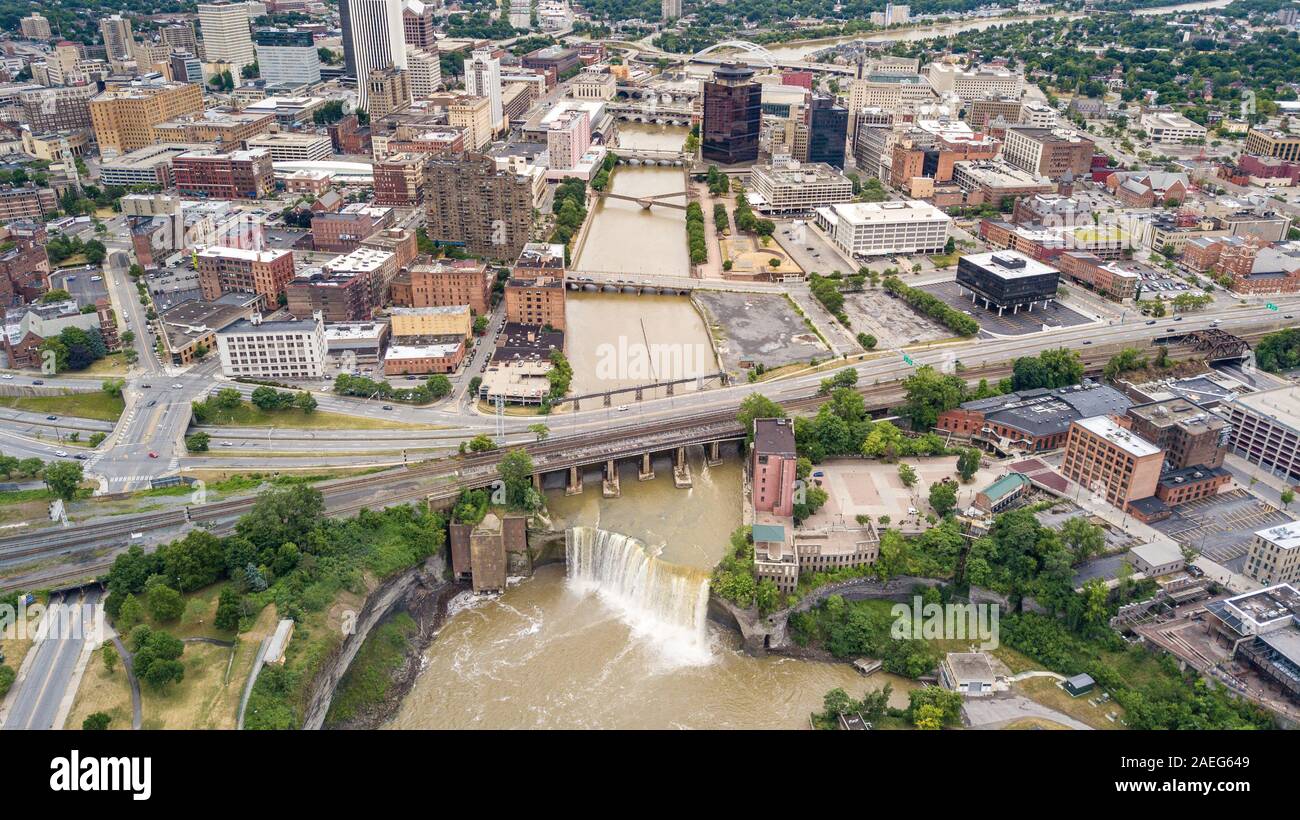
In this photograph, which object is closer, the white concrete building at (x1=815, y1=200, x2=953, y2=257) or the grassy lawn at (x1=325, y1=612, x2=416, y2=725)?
the grassy lawn at (x1=325, y1=612, x2=416, y2=725)

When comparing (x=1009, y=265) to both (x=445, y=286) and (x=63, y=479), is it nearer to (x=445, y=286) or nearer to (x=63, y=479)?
(x=445, y=286)

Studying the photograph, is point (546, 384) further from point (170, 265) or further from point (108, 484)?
point (170, 265)

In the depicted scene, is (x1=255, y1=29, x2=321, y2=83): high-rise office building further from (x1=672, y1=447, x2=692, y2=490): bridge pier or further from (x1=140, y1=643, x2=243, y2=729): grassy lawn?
(x1=140, y1=643, x2=243, y2=729): grassy lawn

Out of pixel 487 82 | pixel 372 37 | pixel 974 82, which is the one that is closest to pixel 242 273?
pixel 487 82

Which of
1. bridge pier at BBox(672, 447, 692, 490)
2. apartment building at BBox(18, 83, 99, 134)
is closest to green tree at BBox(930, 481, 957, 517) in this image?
bridge pier at BBox(672, 447, 692, 490)

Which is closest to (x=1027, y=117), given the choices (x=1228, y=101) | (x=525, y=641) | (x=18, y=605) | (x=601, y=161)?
(x=1228, y=101)

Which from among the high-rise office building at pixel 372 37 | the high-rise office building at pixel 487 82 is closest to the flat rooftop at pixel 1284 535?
the high-rise office building at pixel 487 82

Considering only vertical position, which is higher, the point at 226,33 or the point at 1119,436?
the point at 226,33

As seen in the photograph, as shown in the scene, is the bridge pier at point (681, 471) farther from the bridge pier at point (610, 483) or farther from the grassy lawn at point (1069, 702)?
the grassy lawn at point (1069, 702)
